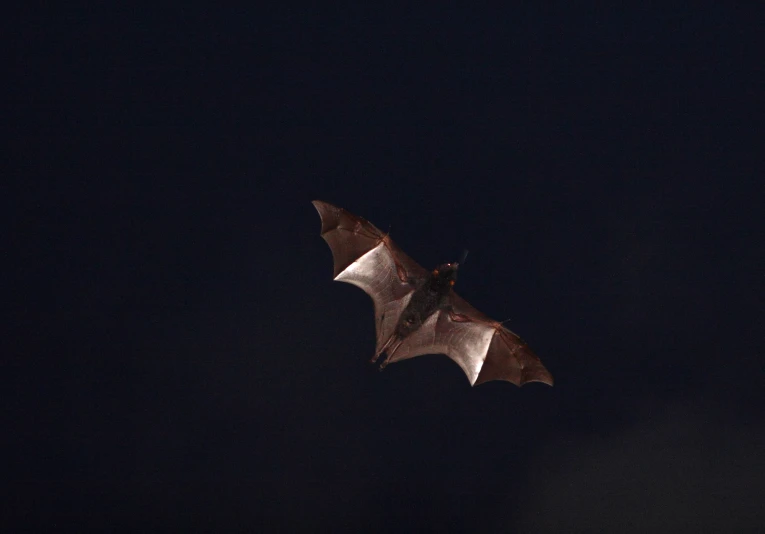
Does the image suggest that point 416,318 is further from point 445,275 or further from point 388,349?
point 445,275

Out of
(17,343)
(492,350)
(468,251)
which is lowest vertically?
(17,343)

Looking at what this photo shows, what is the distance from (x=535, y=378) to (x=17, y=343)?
1698 cm

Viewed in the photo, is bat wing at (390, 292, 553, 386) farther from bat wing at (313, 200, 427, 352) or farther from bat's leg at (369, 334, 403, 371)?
bat wing at (313, 200, 427, 352)

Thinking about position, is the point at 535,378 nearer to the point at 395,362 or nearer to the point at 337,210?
the point at 395,362

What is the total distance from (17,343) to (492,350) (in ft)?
51.4


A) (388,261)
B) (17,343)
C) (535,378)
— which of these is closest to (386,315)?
(388,261)

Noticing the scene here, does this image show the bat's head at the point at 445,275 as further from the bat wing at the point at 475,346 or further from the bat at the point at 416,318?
the bat wing at the point at 475,346

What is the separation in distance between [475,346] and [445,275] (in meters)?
3.30

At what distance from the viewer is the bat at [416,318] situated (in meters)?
19.7

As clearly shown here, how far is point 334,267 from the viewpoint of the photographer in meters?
20.2

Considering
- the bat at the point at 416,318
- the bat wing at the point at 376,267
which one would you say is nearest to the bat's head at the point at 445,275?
the bat at the point at 416,318

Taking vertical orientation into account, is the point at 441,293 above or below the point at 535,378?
above

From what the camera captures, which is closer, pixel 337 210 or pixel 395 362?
pixel 337 210

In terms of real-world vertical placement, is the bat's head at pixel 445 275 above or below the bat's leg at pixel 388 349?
above
